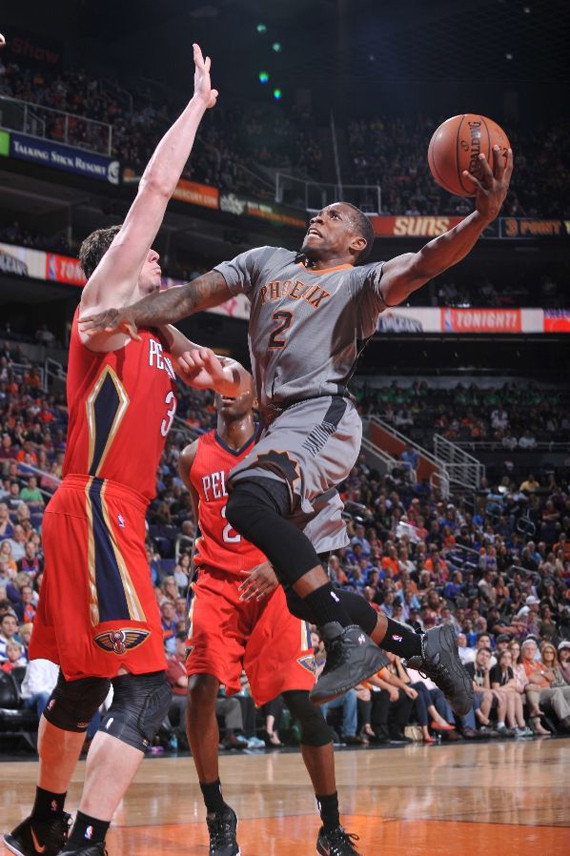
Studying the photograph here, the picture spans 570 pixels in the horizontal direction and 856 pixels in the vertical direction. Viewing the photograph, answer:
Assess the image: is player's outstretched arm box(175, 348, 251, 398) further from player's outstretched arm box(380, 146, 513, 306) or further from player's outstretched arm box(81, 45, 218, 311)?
player's outstretched arm box(380, 146, 513, 306)

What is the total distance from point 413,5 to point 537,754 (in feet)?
86.5

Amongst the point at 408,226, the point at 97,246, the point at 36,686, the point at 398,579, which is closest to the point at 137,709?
the point at 97,246


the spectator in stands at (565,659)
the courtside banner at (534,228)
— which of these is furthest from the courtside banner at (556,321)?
the spectator in stands at (565,659)

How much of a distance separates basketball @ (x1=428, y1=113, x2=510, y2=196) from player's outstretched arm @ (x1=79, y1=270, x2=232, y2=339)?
106cm

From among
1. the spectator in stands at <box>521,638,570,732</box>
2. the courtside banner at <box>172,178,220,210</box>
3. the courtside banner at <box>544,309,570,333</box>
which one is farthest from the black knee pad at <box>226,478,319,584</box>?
the courtside banner at <box>544,309,570,333</box>

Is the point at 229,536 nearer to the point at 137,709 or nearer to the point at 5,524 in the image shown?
the point at 137,709

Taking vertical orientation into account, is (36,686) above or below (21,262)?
below

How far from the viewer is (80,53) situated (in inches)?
1270

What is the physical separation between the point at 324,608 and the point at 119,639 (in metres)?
0.79

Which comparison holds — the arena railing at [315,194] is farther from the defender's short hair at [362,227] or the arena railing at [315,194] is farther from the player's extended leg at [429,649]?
the player's extended leg at [429,649]

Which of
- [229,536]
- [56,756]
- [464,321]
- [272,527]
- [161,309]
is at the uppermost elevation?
[464,321]

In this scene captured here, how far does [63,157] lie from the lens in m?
25.2

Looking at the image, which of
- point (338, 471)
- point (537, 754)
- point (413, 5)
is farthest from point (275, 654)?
point (413, 5)

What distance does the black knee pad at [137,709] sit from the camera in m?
3.87
